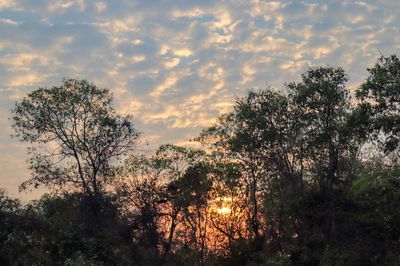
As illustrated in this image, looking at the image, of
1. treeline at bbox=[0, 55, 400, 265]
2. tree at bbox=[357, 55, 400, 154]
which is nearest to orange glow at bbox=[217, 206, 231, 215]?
treeline at bbox=[0, 55, 400, 265]

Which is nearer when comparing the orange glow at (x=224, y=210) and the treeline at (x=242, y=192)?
the treeline at (x=242, y=192)

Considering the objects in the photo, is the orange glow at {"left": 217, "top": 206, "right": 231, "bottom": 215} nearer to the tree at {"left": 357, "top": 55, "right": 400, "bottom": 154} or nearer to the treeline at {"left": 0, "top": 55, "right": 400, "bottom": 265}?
the treeline at {"left": 0, "top": 55, "right": 400, "bottom": 265}

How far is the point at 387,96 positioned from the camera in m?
27.0

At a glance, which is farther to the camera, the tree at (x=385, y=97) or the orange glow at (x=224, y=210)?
the orange glow at (x=224, y=210)

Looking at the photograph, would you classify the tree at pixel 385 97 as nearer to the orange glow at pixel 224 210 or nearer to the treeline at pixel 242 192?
the treeline at pixel 242 192

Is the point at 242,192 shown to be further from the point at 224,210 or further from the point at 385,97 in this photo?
the point at 385,97

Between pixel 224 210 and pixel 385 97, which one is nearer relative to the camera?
pixel 385 97

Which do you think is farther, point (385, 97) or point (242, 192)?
point (242, 192)

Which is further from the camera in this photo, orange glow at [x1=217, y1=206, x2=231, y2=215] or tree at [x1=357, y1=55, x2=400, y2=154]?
orange glow at [x1=217, y1=206, x2=231, y2=215]

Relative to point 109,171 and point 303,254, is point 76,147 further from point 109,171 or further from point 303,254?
point 303,254

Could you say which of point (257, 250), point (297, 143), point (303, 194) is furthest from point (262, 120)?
point (257, 250)

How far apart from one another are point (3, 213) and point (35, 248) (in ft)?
19.5

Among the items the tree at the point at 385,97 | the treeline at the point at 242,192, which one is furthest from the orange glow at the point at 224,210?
the tree at the point at 385,97

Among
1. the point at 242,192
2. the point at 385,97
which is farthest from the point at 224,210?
the point at 385,97
